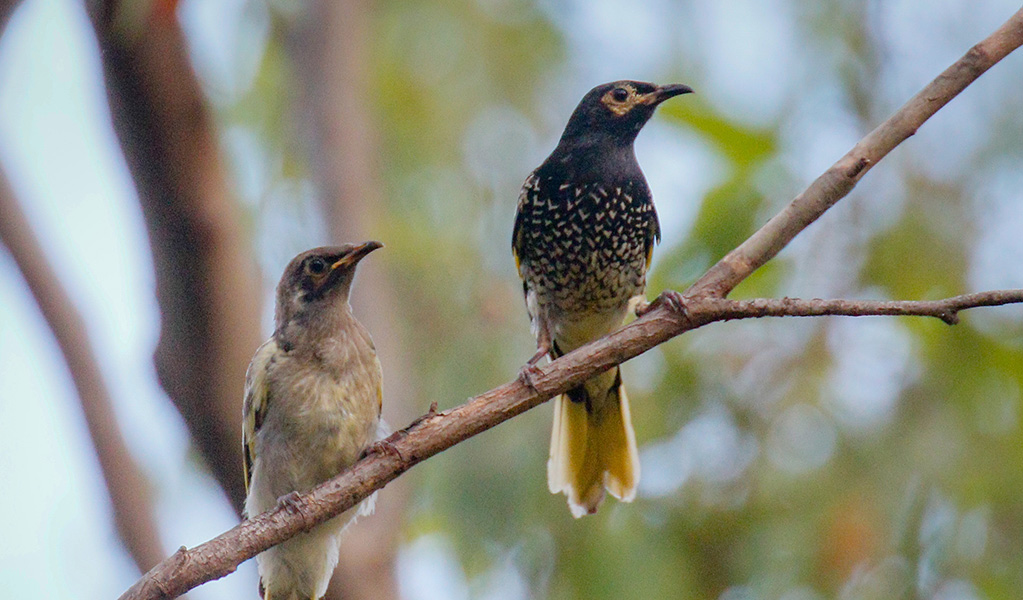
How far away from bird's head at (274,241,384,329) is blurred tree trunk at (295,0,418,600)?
2.59 feet

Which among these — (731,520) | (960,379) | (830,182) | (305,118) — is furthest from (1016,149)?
(305,118)

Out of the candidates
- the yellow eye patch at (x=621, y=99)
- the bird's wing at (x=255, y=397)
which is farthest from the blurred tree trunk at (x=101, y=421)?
the yellow eye patch at (x=621, y=99)

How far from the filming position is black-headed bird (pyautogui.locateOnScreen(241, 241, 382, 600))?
4051mm

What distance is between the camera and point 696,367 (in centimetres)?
555

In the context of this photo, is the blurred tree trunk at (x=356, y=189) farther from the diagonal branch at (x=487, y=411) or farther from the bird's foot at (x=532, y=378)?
the bird's foot at (x=532, y=378)

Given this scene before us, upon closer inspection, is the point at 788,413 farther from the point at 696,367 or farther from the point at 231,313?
the point at 231,313

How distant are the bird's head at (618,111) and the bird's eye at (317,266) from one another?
146 cm

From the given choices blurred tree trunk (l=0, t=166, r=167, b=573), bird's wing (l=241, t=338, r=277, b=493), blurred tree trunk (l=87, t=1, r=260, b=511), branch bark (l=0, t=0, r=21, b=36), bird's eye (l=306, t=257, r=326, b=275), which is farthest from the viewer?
blurred tree trunk (l=0, t=166, r=167, b=573)

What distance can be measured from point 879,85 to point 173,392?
4.07 metres

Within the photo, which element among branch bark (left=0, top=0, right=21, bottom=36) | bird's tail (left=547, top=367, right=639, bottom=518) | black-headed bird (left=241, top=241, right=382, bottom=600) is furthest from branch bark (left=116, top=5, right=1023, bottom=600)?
branch bark (left=0, top=0, right=21, bottom=36)

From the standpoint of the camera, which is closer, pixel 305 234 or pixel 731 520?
pixel 731 520

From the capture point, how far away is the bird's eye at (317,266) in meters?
4.28

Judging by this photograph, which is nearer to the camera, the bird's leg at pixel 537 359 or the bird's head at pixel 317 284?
the bird's leg at pixel 537 359

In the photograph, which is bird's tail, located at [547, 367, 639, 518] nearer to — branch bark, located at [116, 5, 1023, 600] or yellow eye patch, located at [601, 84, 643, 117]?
yellow eye patch, located at [601, 84, 643, 117]
